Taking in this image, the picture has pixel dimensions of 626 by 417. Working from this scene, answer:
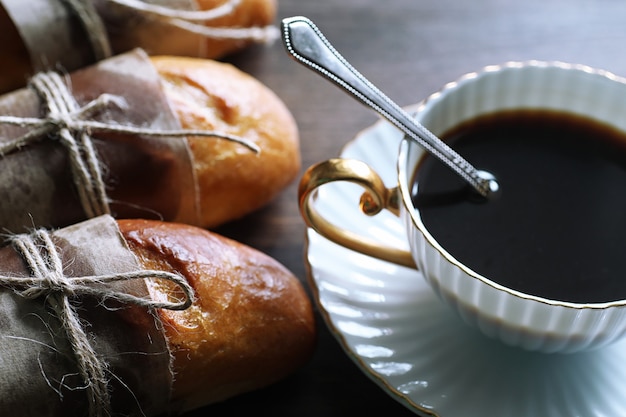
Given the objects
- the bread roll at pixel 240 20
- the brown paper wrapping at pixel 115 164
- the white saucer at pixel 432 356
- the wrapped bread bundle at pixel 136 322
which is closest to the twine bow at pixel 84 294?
the wrapped bread bundle at pixel 136 322

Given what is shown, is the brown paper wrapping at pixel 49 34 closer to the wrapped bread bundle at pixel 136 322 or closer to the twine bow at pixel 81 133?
the twine bow at pixel 81 133

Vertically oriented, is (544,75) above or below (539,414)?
above

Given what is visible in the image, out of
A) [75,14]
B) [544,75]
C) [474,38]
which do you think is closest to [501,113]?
[544,75]

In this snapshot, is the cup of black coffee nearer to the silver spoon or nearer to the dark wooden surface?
the silver spoon

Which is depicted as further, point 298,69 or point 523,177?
point 298,69

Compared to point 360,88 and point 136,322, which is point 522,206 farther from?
point 136,322

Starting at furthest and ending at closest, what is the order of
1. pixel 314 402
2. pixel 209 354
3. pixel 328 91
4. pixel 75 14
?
pixel 328 91
pixel 75 14
pixel 314 402
pixel 209 354

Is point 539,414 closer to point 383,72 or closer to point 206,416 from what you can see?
point 206,416
